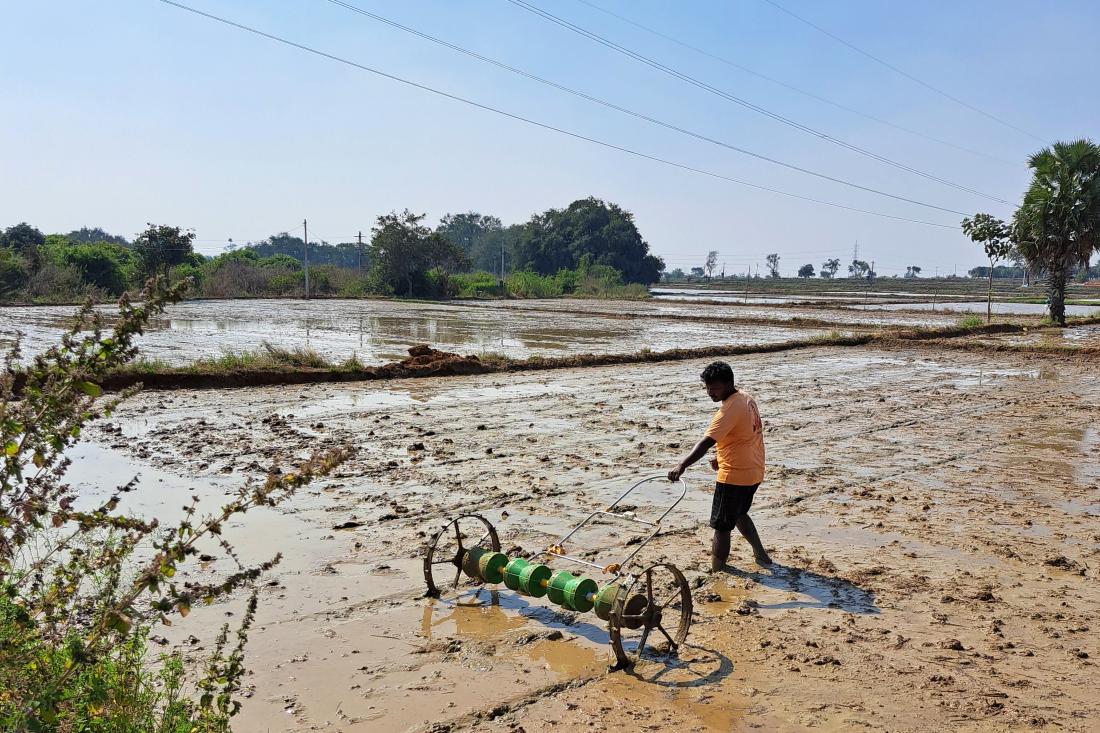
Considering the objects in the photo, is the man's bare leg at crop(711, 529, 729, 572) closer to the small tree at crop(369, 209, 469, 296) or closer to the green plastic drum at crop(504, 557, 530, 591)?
the green plastic drum at crop(504, 557, 530, 591)

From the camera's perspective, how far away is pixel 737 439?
5.96 m

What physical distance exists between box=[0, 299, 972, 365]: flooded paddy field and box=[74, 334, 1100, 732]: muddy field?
8084mm

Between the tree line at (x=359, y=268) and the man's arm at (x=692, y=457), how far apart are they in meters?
22.6

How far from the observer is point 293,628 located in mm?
5059

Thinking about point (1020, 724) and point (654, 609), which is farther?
point (654, 609)

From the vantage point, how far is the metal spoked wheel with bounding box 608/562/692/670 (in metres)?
4.51

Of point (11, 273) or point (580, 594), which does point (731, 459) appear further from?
point (11, 273)

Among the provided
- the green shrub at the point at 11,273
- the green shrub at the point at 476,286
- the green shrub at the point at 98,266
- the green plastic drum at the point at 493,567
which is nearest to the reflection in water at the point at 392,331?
the green shrub at the point at 11,273

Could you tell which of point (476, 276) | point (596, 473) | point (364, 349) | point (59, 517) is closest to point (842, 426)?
point (596, 473)

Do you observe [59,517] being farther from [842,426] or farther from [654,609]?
[842,426]

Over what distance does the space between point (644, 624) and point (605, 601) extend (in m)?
0.24

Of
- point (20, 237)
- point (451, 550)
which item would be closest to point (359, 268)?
point (20, 237)

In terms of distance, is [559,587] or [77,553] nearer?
[77,553]

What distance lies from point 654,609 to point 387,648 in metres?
1.54
